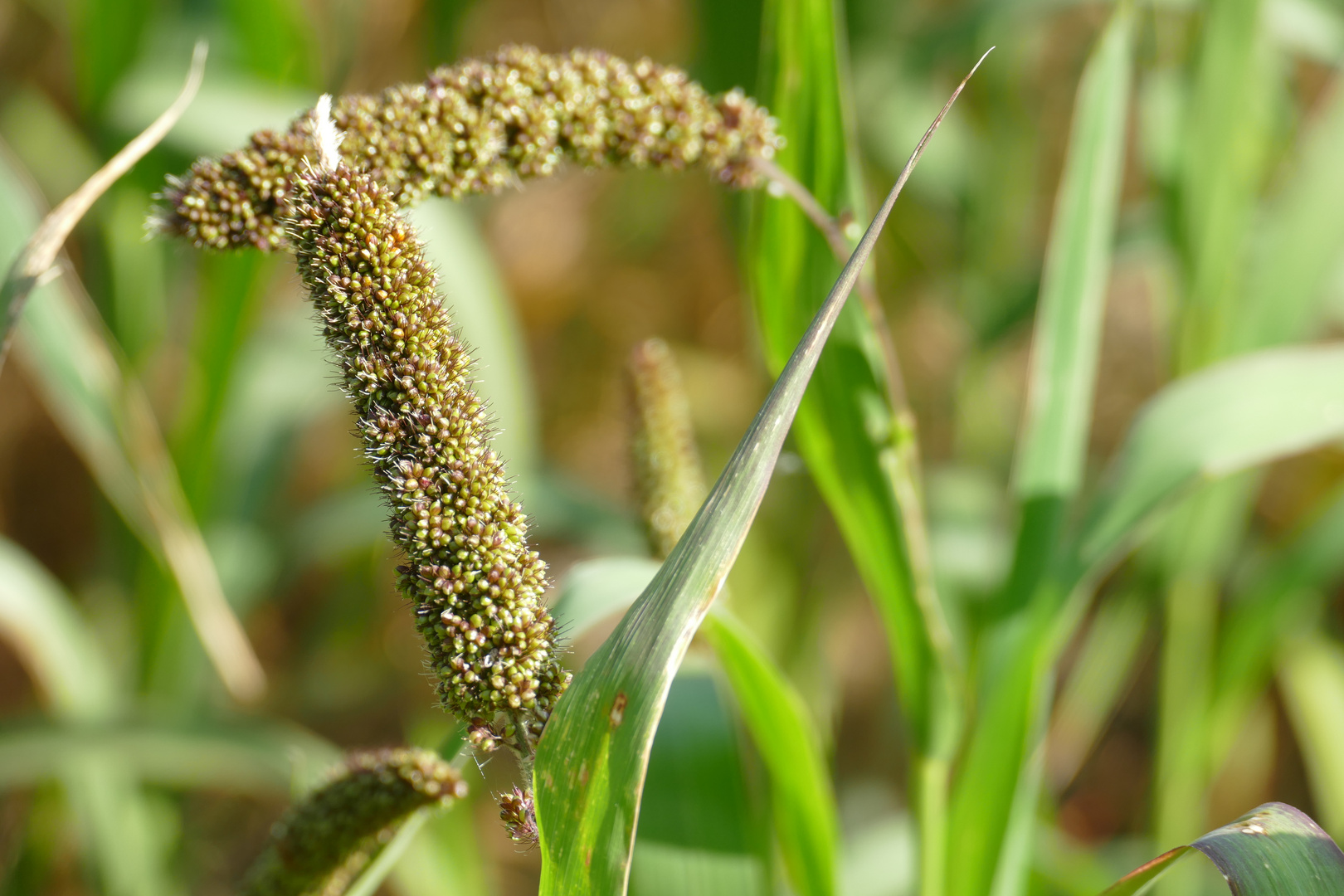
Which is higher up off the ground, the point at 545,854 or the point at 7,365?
the point at 7,365

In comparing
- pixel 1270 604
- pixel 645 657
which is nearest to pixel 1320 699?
pixel 1270 604

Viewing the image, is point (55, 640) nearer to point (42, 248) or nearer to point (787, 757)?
point (42, 248)

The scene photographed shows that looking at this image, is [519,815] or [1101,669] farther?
[1101,669]

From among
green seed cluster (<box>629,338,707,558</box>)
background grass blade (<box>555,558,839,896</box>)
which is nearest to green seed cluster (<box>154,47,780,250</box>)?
green seed cluster (<box>629,338,707,558</box>)

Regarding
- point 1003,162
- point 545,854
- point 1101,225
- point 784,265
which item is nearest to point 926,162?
point 1003,162

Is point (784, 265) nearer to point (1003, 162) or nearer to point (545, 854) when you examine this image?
point (545, 854)
